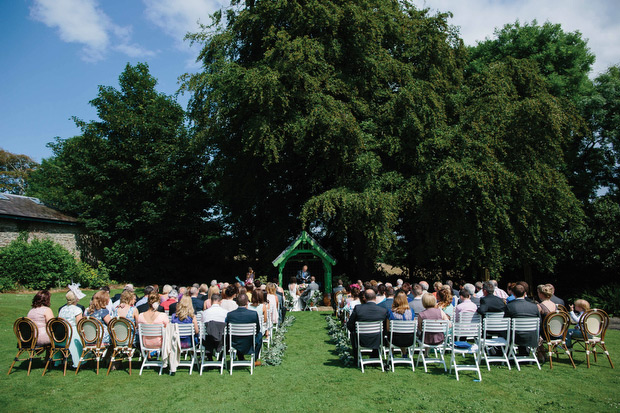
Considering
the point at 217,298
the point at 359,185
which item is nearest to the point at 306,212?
the point at 359,185

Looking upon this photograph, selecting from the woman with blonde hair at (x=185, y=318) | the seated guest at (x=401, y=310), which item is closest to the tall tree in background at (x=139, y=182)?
the woman with blonde hair at (x=185, y=318)

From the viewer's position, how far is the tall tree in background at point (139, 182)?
1141 inches

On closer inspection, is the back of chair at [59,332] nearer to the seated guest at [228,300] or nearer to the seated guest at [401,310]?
the seated guest at [228,300]

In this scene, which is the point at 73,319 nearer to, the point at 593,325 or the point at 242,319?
A: the point at 242,319

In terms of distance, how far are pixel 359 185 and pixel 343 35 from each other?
24.6 feet

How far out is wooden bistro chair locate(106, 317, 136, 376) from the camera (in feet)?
26.7

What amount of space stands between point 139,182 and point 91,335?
73.0 feet

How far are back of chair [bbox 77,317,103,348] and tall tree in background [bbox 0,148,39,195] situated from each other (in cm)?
6083

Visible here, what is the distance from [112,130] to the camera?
1171 inches

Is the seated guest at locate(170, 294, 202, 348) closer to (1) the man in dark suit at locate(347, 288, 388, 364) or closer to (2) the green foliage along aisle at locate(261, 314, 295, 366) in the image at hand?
(2) the green foliage along aisle at locate(261, 314, 295, 366)

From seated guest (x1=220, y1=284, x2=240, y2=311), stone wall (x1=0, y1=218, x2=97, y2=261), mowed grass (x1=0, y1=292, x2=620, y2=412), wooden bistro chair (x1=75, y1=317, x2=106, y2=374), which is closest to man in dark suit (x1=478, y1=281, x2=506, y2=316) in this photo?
mowed grass (x1=0, y1=292, x2=620, y2=412)

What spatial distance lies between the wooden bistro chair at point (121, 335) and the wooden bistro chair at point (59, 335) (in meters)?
0.74

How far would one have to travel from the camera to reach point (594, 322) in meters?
8.65

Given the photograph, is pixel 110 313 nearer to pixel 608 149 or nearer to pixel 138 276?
pixel 138 276
